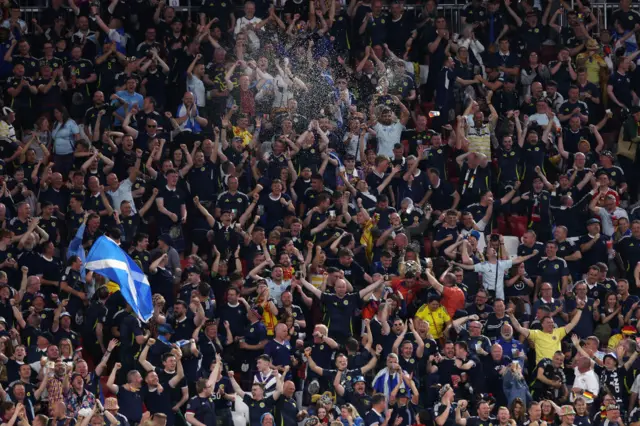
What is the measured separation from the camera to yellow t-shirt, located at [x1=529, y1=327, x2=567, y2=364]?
24.6 meters

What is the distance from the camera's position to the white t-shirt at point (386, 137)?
27.8 meters

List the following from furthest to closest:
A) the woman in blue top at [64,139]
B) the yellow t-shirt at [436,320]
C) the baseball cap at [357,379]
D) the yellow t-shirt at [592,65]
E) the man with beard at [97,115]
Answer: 1. the yellow t-shirt at [592,65]
2. the man with beard at [97,115]
3. the woman in blue top at [64,139]
4. the yellow t-shirt at [436,320]
5. the baseball cap at [357,379]

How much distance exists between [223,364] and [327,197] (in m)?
3.45

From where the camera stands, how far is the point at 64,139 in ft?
88.1

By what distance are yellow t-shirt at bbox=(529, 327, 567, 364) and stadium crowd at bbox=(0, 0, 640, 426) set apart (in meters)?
0.03

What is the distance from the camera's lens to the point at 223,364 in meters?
23.7

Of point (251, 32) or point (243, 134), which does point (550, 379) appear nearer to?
point (243, 134)

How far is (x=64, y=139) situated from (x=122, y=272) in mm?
4060

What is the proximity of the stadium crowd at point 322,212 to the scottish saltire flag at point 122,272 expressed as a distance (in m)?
0.24

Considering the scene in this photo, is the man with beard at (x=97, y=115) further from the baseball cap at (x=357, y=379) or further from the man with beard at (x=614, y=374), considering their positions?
the man with beard at (x=614, y=374)

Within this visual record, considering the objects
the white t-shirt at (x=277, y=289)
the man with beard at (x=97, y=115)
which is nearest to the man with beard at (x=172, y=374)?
the white t-shirt at (x=277, y=289)

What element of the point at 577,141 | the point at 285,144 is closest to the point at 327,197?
the point at 285,144

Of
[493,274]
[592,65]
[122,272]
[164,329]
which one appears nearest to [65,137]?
[122,272]

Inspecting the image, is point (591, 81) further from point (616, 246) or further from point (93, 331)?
point (93, 331)
